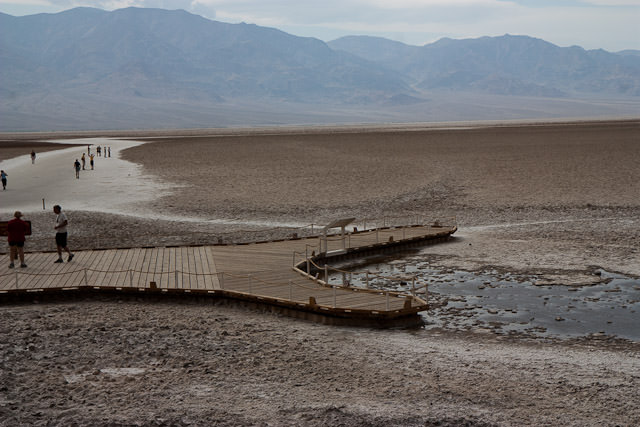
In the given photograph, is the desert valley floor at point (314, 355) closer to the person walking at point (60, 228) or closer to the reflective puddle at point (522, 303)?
the reflective puddle at point (522, 303)

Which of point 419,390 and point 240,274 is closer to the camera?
point 419,390

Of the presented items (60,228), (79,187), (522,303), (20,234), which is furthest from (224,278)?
(79,187)

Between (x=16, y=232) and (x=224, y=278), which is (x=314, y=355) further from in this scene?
(x=16, y=232)

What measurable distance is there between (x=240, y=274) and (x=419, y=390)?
7515 millimetres

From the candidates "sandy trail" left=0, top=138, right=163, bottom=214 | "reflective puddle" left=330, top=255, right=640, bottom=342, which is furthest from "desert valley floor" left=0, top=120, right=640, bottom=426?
"sandy trail" left=0, top=138, right=163, bottom=214

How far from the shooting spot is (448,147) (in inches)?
2464

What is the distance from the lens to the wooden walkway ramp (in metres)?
14.6

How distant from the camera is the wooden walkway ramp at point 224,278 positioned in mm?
14594

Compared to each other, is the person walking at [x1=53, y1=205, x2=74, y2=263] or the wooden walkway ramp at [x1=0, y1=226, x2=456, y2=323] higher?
the person walking at [x1=53, y1=205, x2=74, y2=263]

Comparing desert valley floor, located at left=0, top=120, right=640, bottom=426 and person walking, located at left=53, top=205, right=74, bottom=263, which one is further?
person walking, located at left=53, top=205, right=74, bottom=263

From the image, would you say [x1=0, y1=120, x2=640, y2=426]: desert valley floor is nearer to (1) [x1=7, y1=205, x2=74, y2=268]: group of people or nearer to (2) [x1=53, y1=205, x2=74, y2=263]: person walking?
(1) [x1=7, y1=205, x2=74, y2=268]: group of people

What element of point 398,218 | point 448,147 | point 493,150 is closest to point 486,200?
point 398,218

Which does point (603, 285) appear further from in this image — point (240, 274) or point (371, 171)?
point (371, 171)

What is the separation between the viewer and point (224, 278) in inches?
658
